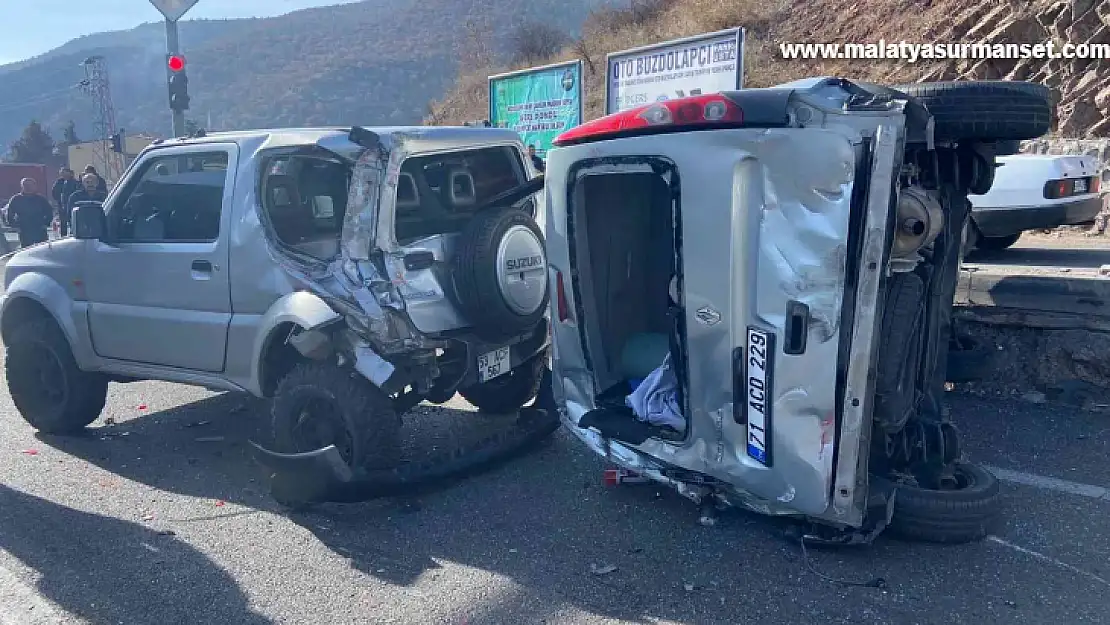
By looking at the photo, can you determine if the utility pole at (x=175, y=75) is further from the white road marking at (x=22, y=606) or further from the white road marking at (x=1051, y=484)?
the white road marking at (x=1051, y=484)

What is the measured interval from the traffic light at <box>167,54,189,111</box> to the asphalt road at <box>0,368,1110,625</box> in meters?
9.26

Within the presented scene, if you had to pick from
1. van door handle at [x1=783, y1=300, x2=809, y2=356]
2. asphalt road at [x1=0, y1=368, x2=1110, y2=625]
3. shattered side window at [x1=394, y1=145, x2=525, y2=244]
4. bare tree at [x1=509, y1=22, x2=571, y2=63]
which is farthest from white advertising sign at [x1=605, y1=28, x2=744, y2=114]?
bare tree at [x1=509, y1=22, x2=571, y2=63]

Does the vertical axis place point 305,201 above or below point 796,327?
above

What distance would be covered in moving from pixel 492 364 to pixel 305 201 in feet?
4.79

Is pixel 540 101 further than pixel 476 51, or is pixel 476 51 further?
pixel 476 51

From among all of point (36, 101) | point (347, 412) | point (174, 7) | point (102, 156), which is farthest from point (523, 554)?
point (36, 101)

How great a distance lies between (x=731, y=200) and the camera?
3486 millimetres

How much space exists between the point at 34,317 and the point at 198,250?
190cm

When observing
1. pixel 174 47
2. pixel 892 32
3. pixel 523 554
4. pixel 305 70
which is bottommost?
pixel 523 554

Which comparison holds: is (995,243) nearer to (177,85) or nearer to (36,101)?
(177,85)

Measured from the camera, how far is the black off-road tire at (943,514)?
153 inches

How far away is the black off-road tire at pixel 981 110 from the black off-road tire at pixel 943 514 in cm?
156

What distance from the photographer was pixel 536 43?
99.5ft

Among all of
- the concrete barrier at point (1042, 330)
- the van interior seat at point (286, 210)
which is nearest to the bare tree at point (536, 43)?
the concrete barrier at point (1042, 330)
